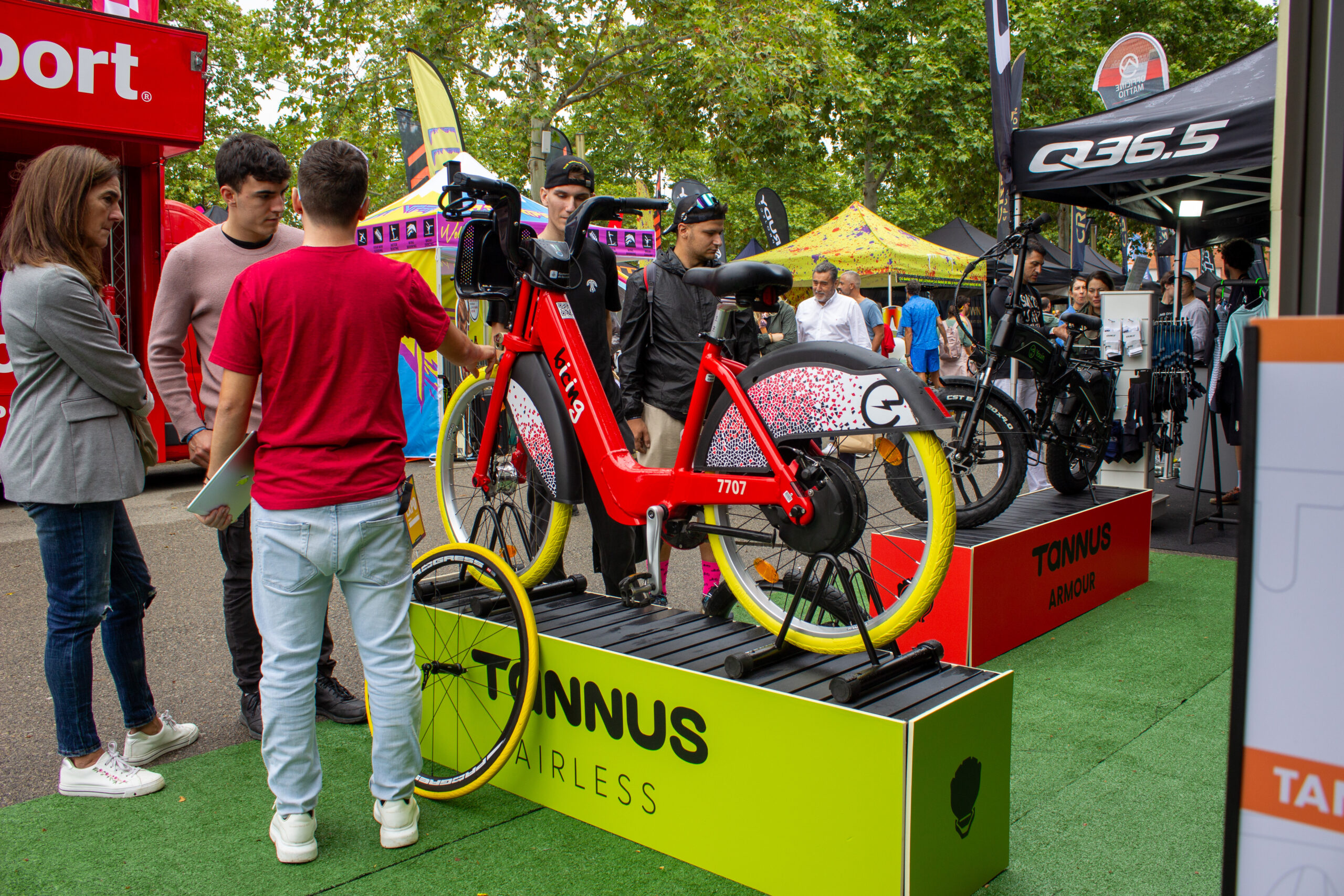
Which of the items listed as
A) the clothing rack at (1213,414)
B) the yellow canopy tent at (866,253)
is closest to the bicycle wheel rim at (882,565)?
the clothing rack at (1213,414)

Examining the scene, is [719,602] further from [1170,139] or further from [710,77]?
[710,77]

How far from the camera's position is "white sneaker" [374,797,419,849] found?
2.59m

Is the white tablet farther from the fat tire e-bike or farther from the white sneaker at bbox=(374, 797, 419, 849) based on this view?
the fat tire e-bike

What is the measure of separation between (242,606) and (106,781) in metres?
0.68

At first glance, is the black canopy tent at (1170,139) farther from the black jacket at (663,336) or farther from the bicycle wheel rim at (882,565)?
the bicycle wheel rim at (882,565)

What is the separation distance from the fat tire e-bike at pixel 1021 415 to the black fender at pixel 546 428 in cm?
217

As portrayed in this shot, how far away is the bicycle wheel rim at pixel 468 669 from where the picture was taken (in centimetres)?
269

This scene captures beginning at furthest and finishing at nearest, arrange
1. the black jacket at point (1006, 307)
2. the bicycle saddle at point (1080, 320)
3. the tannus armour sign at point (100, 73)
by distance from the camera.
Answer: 1. the tannus armour sign at point (100, 73)
2. the bicycle saddle at point (1080, 320)
3. the black jacket at point (1006, 307)

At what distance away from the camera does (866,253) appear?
55.1 ft

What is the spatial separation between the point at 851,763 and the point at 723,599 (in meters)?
0.98

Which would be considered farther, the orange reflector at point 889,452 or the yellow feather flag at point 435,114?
the yellow feather flag at point 435,114

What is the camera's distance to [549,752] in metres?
2.78

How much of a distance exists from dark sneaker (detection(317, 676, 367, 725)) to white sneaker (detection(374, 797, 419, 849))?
94 cm

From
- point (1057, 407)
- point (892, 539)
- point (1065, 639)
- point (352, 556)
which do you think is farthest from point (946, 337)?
point (352, 556)
